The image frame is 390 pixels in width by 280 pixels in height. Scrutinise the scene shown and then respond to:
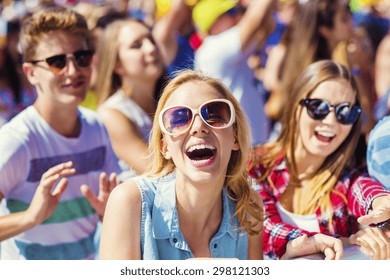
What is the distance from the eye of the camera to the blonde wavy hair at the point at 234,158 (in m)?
2.32

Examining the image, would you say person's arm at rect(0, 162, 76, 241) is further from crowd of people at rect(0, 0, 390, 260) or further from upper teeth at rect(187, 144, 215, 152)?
upper teeth at rect(187, 144, 215, 152)

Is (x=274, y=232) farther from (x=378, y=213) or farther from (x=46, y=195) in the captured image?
(x=46, y=195)

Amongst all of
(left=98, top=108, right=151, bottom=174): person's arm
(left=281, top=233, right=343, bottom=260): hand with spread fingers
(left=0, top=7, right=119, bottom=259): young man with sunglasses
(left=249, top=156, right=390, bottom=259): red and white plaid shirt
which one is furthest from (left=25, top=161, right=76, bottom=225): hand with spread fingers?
(left=281, top=233, right=343, bottom=260): hand with spread fingers

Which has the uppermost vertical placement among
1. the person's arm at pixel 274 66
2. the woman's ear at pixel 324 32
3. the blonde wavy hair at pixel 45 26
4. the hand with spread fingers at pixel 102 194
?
the blonde wavy hair at pixel 45 26

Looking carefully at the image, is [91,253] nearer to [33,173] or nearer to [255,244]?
[33,173]

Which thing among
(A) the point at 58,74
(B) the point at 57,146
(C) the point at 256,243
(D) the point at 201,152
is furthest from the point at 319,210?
(A) the point at 58,74

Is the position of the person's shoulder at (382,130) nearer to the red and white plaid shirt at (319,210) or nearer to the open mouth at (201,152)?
the red and white plaid shirt at (319,210)

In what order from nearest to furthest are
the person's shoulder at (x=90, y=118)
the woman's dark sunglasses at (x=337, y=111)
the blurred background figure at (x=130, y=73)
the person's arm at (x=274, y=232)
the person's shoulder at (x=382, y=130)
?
the person's arm at (x=274, y=232)
the person's shoulder at (x=382, y=130)
the woman's dark sunglasses at (x=337, y=111)
the person's shoulder at (x=90, y=118)
the blurred background figure at (x=130, y=73)

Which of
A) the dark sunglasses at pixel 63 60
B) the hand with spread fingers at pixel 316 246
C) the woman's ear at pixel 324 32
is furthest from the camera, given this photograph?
the woman's ear at pixel 324 32

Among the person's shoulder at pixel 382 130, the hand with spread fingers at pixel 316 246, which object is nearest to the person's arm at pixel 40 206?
the hand with spread fingers at pixel 316 246

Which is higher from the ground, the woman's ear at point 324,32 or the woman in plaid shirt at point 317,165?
the woman's ear at point 324,32

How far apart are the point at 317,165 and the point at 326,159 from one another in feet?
0.17

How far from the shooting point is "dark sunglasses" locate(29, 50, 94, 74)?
298 cm

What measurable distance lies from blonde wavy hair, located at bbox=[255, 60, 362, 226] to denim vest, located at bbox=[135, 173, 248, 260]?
1.69 ft
